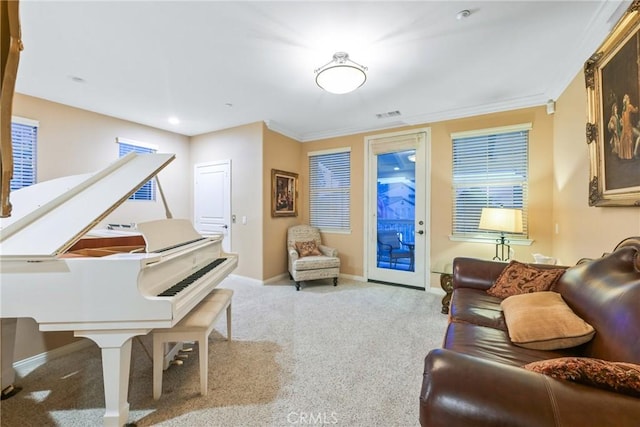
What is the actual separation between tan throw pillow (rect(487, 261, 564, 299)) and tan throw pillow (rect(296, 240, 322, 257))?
270cm

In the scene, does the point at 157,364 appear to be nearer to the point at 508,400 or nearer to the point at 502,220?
the point at 508,400

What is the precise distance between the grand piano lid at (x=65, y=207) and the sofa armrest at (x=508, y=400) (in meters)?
1.74

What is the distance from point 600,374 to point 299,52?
2.69 meters

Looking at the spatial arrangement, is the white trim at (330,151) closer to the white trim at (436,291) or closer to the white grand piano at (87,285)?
the white trim at (436,291)

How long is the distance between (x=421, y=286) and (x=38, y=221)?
418 cm

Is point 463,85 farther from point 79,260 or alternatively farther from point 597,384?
point 79,260

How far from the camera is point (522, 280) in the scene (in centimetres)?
207

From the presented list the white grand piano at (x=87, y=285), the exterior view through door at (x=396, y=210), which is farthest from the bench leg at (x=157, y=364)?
the exterior view through door at (x=396, y=210)

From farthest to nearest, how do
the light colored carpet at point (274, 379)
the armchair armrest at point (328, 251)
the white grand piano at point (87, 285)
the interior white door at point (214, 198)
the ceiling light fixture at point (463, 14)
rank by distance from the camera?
the interior white door at point (214, 198), the armchair armrest at point (328, 251), the ceiling light fixture at point (463, 14), the light colored carpet at point (274, 379), the white grand piano at point (87, 285)

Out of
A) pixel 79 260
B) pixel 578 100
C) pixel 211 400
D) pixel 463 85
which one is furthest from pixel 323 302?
pixel 578 100

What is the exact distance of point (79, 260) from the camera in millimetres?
1309

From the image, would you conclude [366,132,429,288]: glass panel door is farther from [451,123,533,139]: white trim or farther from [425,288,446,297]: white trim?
[451,123,533,139]: white trim

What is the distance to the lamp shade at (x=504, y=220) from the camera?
2.94 meters

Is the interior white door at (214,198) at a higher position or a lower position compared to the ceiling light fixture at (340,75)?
lower
